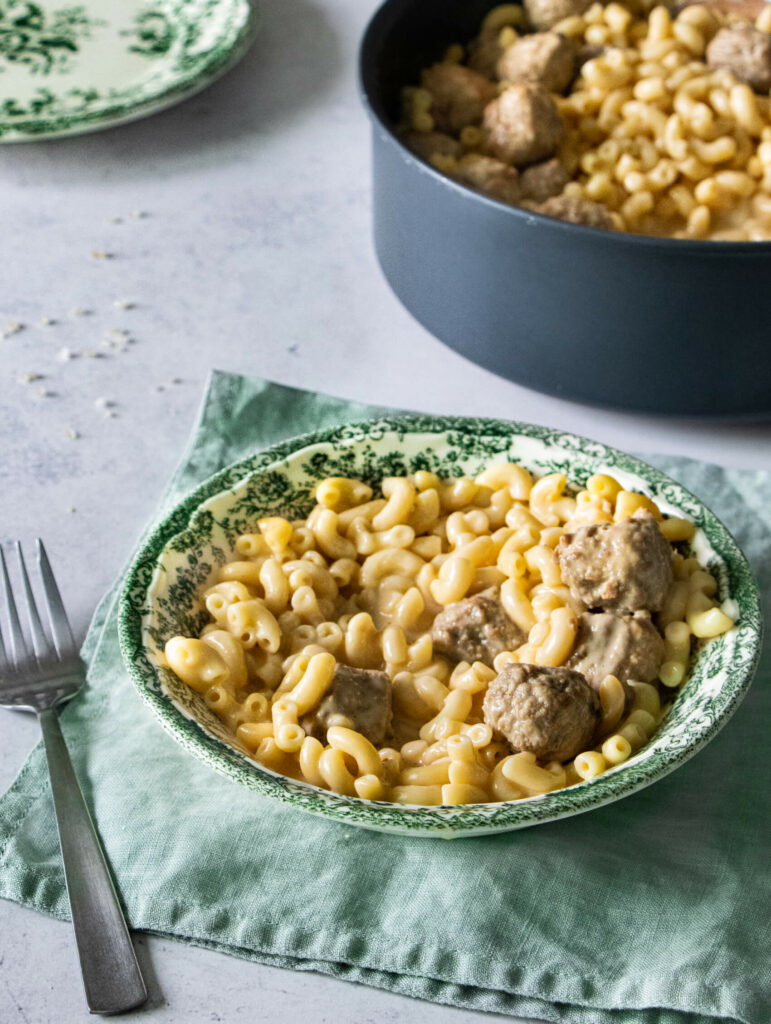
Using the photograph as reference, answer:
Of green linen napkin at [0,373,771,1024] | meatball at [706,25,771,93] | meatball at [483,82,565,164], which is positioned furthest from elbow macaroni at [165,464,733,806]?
meatball at [706,25,771,93]

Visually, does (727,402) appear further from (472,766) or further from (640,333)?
(472,766)

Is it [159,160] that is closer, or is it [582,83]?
[582,83]

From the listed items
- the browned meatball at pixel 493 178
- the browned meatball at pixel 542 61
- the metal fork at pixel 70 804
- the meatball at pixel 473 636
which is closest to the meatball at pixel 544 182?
the browned meatball at pixel 493 178

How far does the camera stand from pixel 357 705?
5.08 ft

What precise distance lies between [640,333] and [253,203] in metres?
1.19

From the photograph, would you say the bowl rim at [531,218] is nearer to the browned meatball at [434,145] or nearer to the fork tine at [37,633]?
the browned meatball at [434,145]

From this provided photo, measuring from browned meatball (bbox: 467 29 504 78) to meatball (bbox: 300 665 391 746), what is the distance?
5.51ft

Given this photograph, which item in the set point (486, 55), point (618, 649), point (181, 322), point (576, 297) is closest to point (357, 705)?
point (618, 649)

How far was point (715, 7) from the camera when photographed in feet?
9.29

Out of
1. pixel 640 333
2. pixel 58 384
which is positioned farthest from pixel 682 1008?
pixel 58 384

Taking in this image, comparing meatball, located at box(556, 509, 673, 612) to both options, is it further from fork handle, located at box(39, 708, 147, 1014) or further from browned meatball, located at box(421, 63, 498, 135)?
browned meatball, located at box(421, 63, 498, 135)

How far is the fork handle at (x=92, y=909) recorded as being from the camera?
1417mm

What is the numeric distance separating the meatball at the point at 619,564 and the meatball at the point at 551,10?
5.20 feet

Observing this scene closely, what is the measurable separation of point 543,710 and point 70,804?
2.03ft
